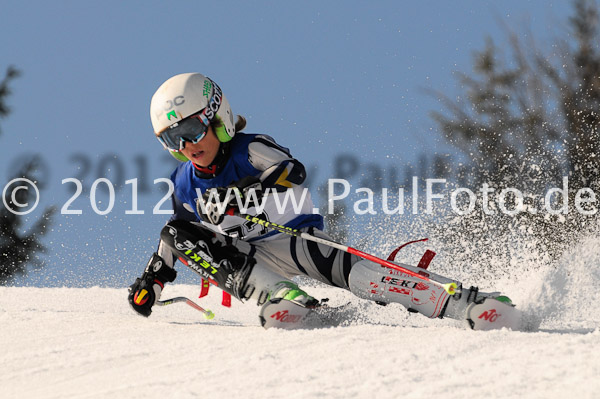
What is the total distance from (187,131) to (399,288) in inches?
57.7

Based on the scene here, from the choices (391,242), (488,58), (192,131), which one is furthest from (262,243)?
(488,58)

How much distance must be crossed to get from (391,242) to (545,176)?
5247 mm

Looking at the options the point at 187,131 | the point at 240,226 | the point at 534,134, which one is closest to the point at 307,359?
the point at 240,226

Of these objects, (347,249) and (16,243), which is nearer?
(347,249)

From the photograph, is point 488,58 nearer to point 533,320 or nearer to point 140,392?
point 533,320

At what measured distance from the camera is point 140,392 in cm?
240

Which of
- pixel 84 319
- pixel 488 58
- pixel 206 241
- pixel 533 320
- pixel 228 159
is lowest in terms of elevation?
pixel 84 319

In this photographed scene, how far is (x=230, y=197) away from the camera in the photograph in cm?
347

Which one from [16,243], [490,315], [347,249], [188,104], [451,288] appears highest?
[188,104]

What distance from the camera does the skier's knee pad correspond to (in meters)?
3.48

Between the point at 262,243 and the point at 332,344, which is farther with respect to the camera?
the point at 262,243

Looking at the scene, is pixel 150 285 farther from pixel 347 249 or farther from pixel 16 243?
pixel 16 243

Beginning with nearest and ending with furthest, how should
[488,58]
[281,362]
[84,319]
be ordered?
[281,362], [84,319], [488,58]

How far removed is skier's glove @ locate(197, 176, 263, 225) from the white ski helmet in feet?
1.46
